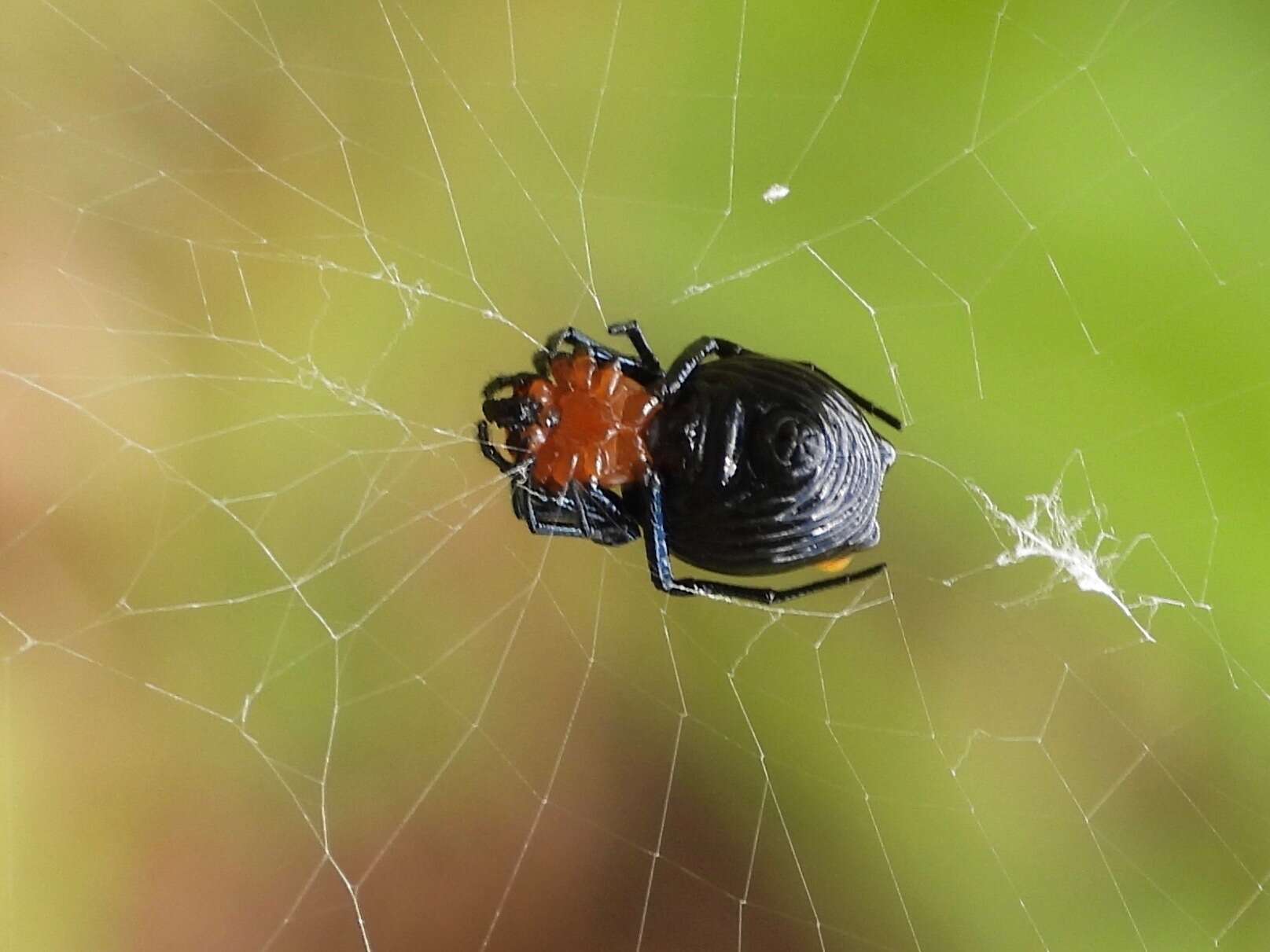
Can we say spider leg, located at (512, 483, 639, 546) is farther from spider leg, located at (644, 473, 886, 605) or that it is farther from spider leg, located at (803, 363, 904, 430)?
spider leg, located at (803, 363, 904, 430)

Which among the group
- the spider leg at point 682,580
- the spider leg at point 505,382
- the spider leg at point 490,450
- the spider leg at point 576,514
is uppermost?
the spider leg at point 505,382

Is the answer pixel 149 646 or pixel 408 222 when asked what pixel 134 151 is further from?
pixel 149 646

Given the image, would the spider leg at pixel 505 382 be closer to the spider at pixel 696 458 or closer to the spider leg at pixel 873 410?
the spider at pixel 696 458

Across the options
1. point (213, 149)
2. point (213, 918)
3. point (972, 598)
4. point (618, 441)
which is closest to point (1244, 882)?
point (972, 598)

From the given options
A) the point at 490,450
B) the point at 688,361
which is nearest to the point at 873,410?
the point at 688,361

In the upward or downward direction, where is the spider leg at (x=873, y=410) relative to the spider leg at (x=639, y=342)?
downward

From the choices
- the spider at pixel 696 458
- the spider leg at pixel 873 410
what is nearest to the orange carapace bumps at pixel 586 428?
the spider at pixel 696 458
